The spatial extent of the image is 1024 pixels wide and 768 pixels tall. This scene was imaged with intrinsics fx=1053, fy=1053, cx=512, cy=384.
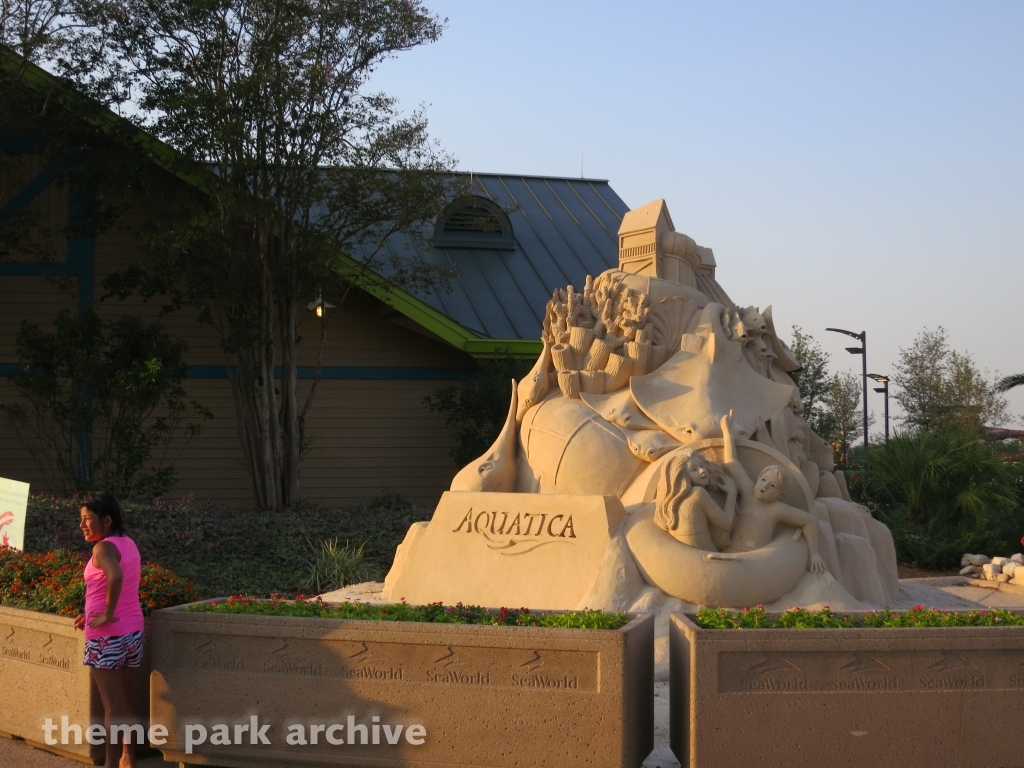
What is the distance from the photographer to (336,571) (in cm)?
1071

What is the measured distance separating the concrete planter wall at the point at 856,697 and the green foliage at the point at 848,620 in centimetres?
17

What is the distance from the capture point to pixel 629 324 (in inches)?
310

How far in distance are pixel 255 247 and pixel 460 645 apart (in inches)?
406

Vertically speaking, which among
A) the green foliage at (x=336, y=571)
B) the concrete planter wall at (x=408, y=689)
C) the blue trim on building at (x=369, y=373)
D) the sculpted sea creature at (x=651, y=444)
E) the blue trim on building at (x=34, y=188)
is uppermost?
the blue trim on building at (x=34, y=188)

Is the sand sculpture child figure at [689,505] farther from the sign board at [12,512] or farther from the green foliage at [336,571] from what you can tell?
the green foliage at [336,571]

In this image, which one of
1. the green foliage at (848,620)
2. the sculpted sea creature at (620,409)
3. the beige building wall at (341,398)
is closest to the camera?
the green foliage at (848,620)

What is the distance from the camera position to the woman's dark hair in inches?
192

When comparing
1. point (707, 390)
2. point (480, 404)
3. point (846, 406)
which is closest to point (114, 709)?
point (707, 390)

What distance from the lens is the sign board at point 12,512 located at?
6.25 m

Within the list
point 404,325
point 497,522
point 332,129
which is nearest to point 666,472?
point 497,522

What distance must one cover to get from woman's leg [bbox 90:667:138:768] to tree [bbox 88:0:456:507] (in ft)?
28.8

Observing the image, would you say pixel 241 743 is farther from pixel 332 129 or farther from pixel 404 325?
pixel 404 325

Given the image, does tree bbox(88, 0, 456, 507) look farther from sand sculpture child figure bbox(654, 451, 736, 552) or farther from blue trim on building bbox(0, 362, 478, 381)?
sand sculpture child figure bbox(654, 451, 736, 552)

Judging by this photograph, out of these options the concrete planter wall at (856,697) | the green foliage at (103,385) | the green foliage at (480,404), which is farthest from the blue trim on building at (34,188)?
the concrete planter wall at (856,697)
